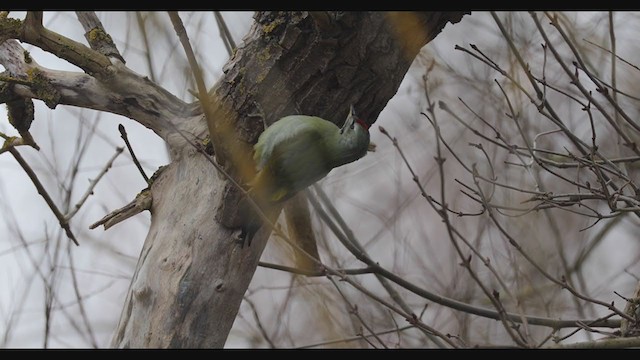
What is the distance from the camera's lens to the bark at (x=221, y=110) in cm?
284

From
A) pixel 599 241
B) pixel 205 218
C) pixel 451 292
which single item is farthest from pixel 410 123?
pixel 205 218

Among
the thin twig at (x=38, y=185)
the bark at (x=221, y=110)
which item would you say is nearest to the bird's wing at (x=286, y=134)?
the bark at (x=221, y=110)

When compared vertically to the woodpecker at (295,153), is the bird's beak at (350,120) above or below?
above

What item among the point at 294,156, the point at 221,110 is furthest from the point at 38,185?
the point at 294,156

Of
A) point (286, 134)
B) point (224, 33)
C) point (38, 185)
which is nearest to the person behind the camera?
point (286, 134)

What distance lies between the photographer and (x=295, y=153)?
9.82 ft

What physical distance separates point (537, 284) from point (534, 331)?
36cm

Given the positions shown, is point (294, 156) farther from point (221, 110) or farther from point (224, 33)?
point (224, 33)

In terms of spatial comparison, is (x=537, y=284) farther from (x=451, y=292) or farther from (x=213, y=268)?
(x=213, y=268)

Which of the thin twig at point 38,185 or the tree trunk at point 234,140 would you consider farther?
the thin twig at point 38,185

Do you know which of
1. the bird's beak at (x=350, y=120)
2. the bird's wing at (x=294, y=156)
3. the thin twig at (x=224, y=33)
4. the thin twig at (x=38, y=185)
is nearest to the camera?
the bird's wing at (x=294, y=156)

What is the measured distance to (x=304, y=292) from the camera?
5059 mm

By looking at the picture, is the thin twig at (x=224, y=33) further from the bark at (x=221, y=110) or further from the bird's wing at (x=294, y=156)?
the bird's wing at (x=294, y=156)

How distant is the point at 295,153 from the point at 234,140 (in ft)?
0.97
